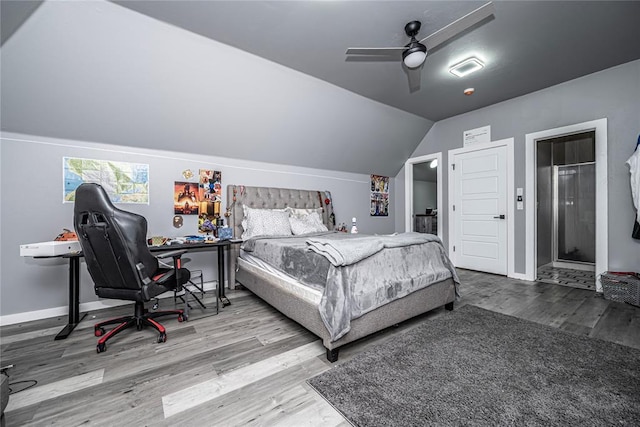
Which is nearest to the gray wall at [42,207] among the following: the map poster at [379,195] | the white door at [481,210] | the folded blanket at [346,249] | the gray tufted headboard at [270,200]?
the gray tufted headboard at [270,200]

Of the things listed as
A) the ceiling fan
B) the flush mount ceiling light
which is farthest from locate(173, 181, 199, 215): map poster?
the flush mount ceiling light

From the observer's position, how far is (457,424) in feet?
4.08

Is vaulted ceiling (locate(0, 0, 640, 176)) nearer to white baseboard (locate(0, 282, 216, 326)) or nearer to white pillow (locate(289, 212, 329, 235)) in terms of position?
white pillow (locate(289, 212, 329, 235))

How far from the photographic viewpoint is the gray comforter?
5.80 ft

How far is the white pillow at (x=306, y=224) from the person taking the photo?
3689mm

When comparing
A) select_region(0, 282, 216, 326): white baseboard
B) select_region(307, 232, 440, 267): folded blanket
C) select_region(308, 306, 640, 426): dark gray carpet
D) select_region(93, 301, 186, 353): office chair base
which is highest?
select_region(307, 232, 440, 267): folded blanket

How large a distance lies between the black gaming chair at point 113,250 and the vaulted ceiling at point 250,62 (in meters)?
1.33

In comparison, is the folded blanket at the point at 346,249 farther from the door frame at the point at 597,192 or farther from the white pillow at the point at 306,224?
the door frame at the point at 597,192

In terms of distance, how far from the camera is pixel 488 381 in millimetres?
1562

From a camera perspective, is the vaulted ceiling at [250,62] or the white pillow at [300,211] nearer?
the vaulted ceiling at [250,62]

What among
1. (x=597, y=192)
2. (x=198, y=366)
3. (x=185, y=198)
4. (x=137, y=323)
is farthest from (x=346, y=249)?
(x=597, y=192)

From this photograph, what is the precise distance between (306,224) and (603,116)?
166 inches

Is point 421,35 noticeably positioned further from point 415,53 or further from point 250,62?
point 250,62

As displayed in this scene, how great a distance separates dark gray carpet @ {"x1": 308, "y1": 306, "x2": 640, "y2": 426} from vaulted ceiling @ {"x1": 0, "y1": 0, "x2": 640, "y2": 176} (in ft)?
9.26
